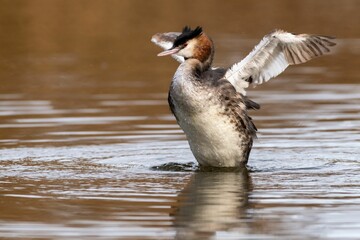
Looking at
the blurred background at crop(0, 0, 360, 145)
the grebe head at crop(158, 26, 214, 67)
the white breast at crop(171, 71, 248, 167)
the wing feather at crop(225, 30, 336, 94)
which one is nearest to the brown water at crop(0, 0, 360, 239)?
the blurred background at crop(0, 0, 360, 145)

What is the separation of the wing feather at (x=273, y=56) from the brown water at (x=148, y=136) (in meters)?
0.86

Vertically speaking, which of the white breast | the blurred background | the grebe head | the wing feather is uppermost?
the blurred background

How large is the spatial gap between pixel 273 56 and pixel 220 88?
998 millimetres

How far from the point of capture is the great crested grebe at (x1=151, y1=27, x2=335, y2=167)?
11.8 metres

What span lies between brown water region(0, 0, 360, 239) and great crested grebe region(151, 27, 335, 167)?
0.33m

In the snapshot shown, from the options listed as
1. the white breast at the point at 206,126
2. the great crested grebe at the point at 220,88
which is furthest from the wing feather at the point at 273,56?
the white breast at the point at 206,126

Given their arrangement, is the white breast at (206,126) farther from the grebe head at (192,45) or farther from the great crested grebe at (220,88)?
the grebe head at (192,45)

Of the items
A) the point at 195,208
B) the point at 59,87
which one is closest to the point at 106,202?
the point at 195,208

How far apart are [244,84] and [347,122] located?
2553 mm

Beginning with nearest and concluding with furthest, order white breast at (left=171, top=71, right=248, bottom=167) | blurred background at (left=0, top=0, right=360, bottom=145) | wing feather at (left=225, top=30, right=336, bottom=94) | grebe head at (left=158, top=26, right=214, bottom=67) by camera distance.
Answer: white breast at (left=171, top=71, right=248, bottom=167)
grebe head at (left=158, top=26, right=214, bottom=67)
wing feather at (left=225, top=30, right=336, bottom=94)
blurred background at (left=0, top=0, right=360, bottom=145)

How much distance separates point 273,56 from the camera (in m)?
12.7

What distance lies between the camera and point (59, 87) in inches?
704

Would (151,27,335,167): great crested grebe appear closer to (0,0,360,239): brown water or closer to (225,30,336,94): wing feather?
(225,30,336,94): wing feather

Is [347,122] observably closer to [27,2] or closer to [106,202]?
[106,202]
